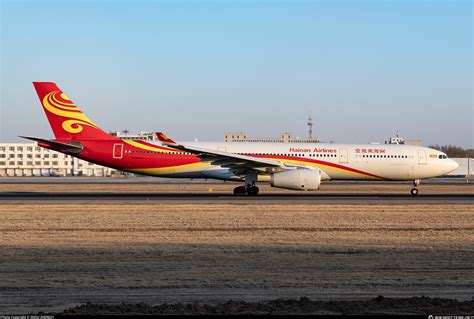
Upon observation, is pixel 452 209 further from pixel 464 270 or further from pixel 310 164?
pixel 464 270

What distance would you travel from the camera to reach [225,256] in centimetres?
1424

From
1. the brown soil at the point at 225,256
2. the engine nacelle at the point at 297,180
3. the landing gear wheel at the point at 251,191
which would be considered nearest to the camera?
the brown soil at the point at 225,256

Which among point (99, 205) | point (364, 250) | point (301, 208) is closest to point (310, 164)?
point (301, 208)

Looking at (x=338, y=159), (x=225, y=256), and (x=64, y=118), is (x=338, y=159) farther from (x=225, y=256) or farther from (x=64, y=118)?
(x=225, y=256)

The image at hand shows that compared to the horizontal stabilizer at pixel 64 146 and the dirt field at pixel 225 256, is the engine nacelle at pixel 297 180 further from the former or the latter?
the horizontal stabilizer at pixel 64 146

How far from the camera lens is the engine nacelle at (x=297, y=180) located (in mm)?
34094

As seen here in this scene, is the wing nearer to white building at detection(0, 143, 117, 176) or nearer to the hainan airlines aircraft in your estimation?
the hainan airlines aircraft

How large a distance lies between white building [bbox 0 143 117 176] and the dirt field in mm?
103946

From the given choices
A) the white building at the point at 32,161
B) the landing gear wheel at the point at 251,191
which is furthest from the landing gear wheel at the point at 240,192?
the white building at the point at 32,161

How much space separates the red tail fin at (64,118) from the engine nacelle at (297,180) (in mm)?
11269

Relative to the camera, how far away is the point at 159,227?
19812 millimetres

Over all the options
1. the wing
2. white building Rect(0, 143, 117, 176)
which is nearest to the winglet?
the wing

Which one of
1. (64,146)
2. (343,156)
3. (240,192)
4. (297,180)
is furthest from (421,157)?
(64,146)

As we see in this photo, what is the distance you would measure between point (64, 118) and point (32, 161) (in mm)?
97622
